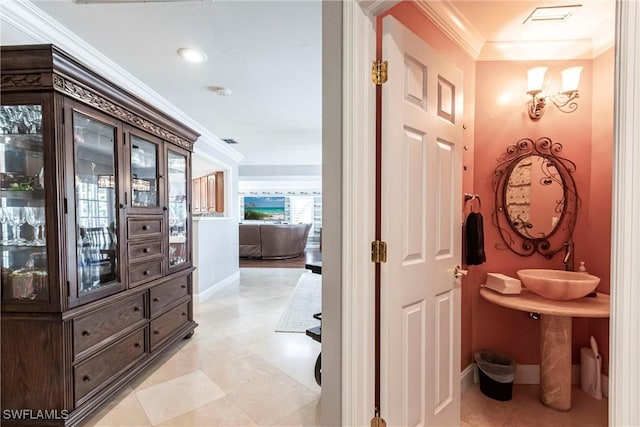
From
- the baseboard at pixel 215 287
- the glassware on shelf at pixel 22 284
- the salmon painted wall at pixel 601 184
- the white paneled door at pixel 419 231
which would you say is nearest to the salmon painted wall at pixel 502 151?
the salmon painted wall at pixel 601 184

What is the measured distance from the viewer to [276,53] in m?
2.21

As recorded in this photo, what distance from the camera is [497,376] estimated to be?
1929mm

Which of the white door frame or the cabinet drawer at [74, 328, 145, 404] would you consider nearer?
the white door frame

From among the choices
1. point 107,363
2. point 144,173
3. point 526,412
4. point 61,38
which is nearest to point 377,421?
point 526,412

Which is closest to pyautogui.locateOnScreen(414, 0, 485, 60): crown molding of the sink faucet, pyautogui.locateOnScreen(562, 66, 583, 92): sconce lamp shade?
pyautogui.locateOnScreen(562, 66, 583, 92): sconce lamp shade

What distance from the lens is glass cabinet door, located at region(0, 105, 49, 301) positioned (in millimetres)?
1601

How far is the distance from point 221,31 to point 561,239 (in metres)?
2.81

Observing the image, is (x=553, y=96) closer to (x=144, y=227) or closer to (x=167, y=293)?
(x=144, y=227)

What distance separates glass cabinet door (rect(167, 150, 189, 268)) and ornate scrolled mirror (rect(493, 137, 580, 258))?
283 centimetres

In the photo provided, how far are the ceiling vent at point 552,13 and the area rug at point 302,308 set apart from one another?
3162 mm

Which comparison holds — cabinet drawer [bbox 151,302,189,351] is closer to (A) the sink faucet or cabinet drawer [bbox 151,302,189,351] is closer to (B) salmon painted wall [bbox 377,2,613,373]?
(B) salmon painted wall [bbox 377,2,613,373]

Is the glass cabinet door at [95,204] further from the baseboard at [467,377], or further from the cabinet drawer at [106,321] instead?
the baseboard at [467,377]

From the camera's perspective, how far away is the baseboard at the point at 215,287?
13.2 ft

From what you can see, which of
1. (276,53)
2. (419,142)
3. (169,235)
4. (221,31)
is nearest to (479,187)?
(419,142)
